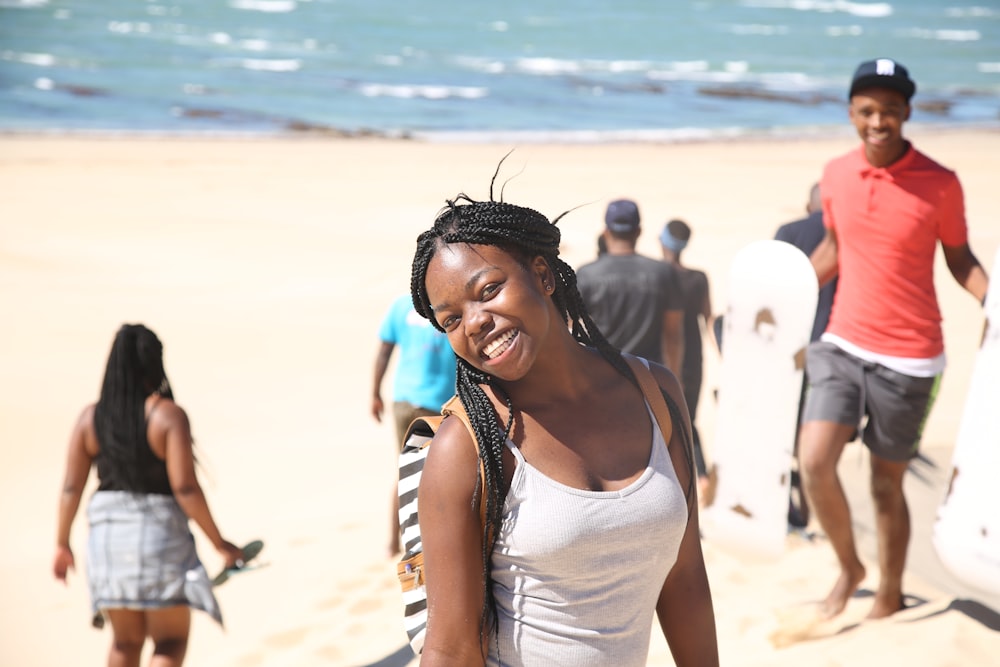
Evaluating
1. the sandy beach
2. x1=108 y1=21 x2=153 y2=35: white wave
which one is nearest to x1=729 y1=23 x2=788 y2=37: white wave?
x1=108 y1=21 x2=153 y2=35: white wave

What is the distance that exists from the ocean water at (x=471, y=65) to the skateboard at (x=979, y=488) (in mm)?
20011

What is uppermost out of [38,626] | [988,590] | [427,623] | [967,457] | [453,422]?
[453,422]

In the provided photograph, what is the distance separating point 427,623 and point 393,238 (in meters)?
11.9

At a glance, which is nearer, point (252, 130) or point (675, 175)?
point (675, 175)

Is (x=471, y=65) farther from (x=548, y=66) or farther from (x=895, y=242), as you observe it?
(x=895, y=242)

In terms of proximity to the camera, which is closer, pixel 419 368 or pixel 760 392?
pixel 760 392

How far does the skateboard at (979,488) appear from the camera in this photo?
3.55 m

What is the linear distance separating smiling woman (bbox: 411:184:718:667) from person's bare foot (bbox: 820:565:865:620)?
2710 mm

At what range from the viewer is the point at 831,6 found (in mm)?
57438

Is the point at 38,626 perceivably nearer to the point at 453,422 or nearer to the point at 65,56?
the point at 453,422

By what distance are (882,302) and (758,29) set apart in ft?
158

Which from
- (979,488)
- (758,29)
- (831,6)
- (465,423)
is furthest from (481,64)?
(465,423)

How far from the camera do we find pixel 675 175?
17.7 meters

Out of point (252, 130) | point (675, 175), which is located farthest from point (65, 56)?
A: point (675, 175)
